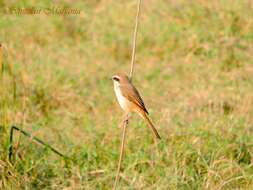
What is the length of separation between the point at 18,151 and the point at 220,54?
3088 millimetres

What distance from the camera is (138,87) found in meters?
7.59

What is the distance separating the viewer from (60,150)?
5.79 metres

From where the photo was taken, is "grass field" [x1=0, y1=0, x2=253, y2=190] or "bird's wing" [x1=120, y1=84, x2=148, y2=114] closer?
"bird's wing" [x1=120, y1=84, x2=148, y2=114]

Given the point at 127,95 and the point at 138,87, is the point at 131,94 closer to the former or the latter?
the point at 127,95

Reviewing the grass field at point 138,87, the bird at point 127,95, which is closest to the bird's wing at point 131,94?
the bird at point 127,95

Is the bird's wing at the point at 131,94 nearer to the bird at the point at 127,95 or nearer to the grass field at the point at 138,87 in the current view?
the bird at the point at 127,95

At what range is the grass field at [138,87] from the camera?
5.21m

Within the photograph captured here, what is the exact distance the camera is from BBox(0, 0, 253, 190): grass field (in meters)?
5.21

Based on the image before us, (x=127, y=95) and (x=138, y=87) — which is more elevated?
(x=127, y=95)

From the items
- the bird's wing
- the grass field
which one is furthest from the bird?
the grass field

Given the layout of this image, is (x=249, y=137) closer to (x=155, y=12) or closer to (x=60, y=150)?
(x=60, y=150)

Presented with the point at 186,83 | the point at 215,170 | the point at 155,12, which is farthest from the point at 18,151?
the point at 155,12

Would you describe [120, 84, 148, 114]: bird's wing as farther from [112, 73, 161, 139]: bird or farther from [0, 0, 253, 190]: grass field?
[0, 0, 253, 190]: grass field

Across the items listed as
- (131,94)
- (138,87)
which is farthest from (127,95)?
(138,87)
